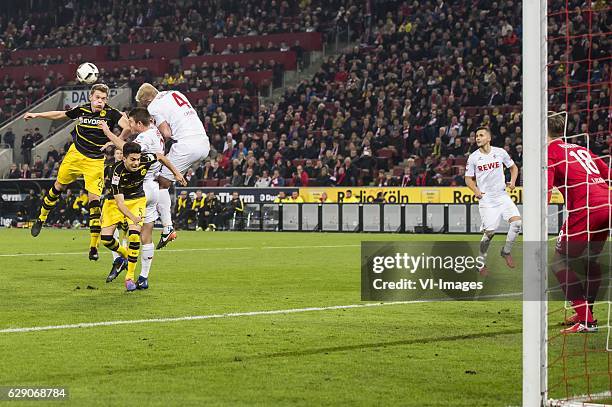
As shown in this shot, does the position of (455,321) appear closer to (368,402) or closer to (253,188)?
(368,402)

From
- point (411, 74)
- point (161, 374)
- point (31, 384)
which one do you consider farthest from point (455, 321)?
point (411, 74)

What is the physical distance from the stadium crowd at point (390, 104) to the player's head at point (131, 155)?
17.3m

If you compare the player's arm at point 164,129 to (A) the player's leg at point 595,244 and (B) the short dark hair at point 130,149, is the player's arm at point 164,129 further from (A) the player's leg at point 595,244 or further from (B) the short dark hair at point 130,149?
(A) the player's leg at point 595,244

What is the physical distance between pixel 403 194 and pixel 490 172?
1493cm

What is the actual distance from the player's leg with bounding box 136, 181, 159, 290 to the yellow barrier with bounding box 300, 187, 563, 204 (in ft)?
54.5

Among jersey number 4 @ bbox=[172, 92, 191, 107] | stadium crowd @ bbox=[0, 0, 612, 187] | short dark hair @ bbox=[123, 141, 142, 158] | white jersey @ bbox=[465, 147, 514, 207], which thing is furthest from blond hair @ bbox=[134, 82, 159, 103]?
stadium crowd @ bbox=[0, 0, 612, 187]

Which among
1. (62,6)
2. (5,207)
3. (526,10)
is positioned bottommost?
(5,207)

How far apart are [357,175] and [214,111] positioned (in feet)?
29.1

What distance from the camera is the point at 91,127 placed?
549 inches

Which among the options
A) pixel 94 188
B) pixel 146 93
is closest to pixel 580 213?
pixel 146 93

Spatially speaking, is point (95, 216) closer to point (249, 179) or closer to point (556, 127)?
point (556, 127)

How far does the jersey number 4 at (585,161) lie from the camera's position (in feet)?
26.7

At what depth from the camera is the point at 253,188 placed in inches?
1280

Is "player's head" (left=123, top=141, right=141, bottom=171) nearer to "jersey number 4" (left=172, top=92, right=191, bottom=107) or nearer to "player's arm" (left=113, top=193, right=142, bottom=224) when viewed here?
"player's arm" (left=113, top=193, right=142, bottom=224)
